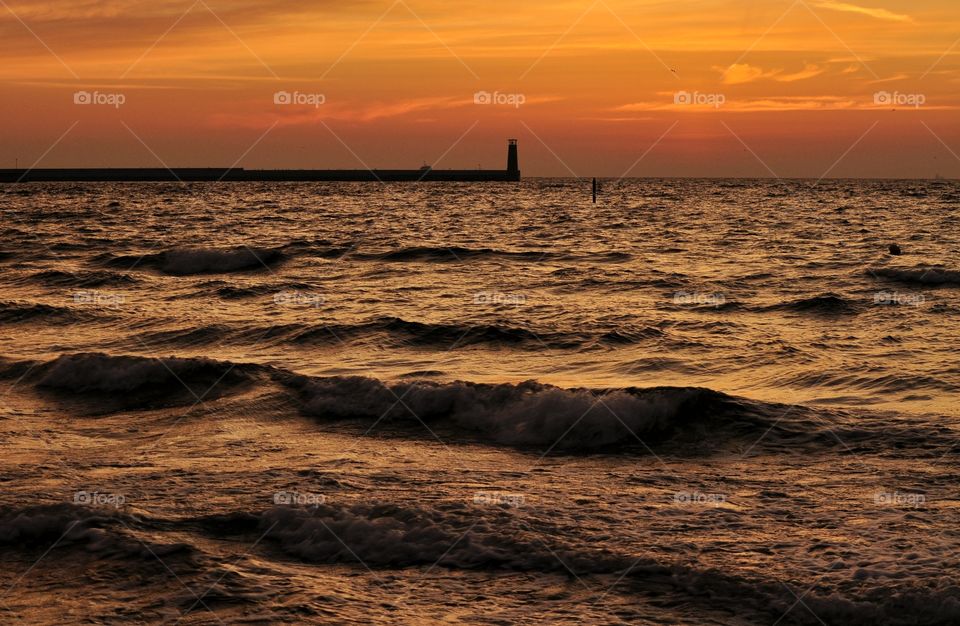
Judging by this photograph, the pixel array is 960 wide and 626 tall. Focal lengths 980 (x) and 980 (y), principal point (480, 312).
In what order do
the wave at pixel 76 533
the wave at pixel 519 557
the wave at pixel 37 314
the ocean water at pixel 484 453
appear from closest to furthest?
1. the wave at pixel 519 557
2. the ocean water at pixel 484 453
3. the wave at pixel 76 533
4. the wave at pixel 37 314

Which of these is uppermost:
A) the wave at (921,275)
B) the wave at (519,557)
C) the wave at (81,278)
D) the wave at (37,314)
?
the wave at (81,278)

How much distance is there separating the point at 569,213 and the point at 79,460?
7267 cm

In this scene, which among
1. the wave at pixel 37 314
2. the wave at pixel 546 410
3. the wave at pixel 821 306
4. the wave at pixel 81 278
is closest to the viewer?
the wave at pixel 546 410

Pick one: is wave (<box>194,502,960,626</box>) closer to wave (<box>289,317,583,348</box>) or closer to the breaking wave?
the breaking wave

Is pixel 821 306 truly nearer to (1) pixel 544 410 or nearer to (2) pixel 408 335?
(2) pixel 408 335

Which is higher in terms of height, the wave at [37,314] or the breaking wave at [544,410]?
the wave at [37,314]

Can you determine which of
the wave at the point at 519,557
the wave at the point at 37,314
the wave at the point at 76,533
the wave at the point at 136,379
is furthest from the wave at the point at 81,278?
the wave at the point at 519,557

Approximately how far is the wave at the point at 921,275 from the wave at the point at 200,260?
2363 centimetres

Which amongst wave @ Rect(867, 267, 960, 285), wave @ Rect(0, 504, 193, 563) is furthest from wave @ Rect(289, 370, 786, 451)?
wave @ Rect(867, 267, 960, 285)

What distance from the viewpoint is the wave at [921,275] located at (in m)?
32.6

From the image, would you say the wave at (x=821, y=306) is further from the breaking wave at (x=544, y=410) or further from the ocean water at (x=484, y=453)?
the breaking wave at (x=544, y=410)

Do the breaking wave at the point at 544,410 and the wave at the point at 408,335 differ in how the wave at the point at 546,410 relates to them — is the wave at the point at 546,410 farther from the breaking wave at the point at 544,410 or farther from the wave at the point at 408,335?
the wave at the point at 408,335

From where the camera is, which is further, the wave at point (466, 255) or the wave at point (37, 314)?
the wave at point (466, 255)

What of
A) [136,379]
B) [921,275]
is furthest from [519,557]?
[921,275]
